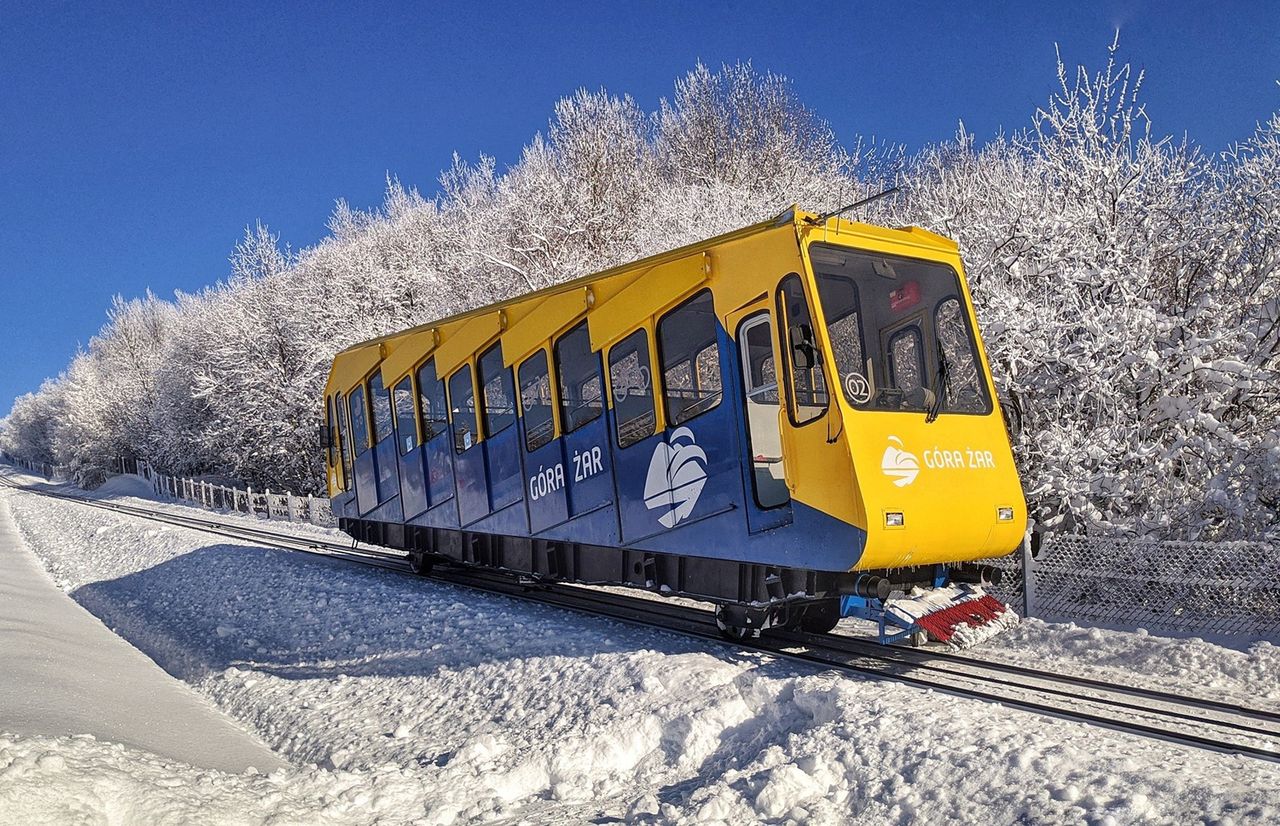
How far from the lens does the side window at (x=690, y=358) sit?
743 cm

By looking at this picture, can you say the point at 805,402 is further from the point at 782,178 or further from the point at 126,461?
the point at 126,461

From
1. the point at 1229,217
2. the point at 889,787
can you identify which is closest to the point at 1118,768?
the point at 889,787

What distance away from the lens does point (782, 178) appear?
2959 centimetres

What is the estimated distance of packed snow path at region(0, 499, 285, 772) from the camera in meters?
5.81

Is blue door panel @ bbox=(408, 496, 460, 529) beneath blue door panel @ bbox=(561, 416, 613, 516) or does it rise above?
beneath

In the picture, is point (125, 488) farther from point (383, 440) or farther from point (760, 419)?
point (760, 419)

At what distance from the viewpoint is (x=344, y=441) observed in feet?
49.2

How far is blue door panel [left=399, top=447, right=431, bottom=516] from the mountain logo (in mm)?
7481

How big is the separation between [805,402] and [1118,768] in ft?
10.5

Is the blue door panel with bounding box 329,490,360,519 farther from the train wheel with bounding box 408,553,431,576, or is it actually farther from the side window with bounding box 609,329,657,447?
the side window with bounding box 609,329,657,447

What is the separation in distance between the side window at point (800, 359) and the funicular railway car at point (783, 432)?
0.6 inches

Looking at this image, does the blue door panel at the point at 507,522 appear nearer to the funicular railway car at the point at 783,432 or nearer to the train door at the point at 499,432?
the train door at the point at 499,432

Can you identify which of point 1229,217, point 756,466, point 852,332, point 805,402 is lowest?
point 756,466

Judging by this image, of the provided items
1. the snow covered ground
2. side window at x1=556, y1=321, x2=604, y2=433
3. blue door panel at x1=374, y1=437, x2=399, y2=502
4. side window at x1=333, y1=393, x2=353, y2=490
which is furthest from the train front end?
side window at x1=333, y1=393, x2=353, y2=490
